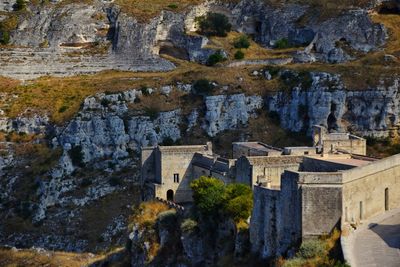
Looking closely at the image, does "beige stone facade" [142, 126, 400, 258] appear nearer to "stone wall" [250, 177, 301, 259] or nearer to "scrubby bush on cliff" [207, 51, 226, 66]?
"stone wall" [250, 177, 301, 259]

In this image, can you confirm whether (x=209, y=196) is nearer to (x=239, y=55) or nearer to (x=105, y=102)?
(x=105, y=102)

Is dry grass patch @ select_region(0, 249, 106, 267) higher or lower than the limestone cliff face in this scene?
lower

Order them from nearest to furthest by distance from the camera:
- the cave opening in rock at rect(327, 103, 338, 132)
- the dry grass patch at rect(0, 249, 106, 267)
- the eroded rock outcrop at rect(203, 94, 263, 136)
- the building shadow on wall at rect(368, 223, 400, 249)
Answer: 1. the building shadow on wall at rect(368, 223, 400, 249)
2. the dry grass patch at rect(0, 249, 106, 267)
3. the cave opening in rock at rect(327, 103, 338, 132)
4. the eroded rock outcrop at rect(203, 94, 263, 136)

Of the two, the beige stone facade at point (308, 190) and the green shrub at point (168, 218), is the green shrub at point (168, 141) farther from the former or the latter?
the green shrub at point (168, 218)

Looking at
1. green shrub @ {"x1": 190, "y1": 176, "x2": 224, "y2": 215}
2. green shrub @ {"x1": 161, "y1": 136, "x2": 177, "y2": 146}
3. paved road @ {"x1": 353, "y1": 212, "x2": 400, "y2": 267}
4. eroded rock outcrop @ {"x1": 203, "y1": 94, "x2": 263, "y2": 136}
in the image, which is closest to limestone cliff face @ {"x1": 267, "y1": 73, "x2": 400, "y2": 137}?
eroded rock outcrop @ {"x1": 203, "y1": 94, "x2": 263, "y2": 136}

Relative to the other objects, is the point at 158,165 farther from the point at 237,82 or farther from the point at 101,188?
the point at 237,82

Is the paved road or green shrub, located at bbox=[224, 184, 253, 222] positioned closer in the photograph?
the paved road

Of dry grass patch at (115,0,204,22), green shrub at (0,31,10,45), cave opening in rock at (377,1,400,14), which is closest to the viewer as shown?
cave opening in rock at (377,1,400,14)

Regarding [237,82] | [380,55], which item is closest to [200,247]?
[237,82]
